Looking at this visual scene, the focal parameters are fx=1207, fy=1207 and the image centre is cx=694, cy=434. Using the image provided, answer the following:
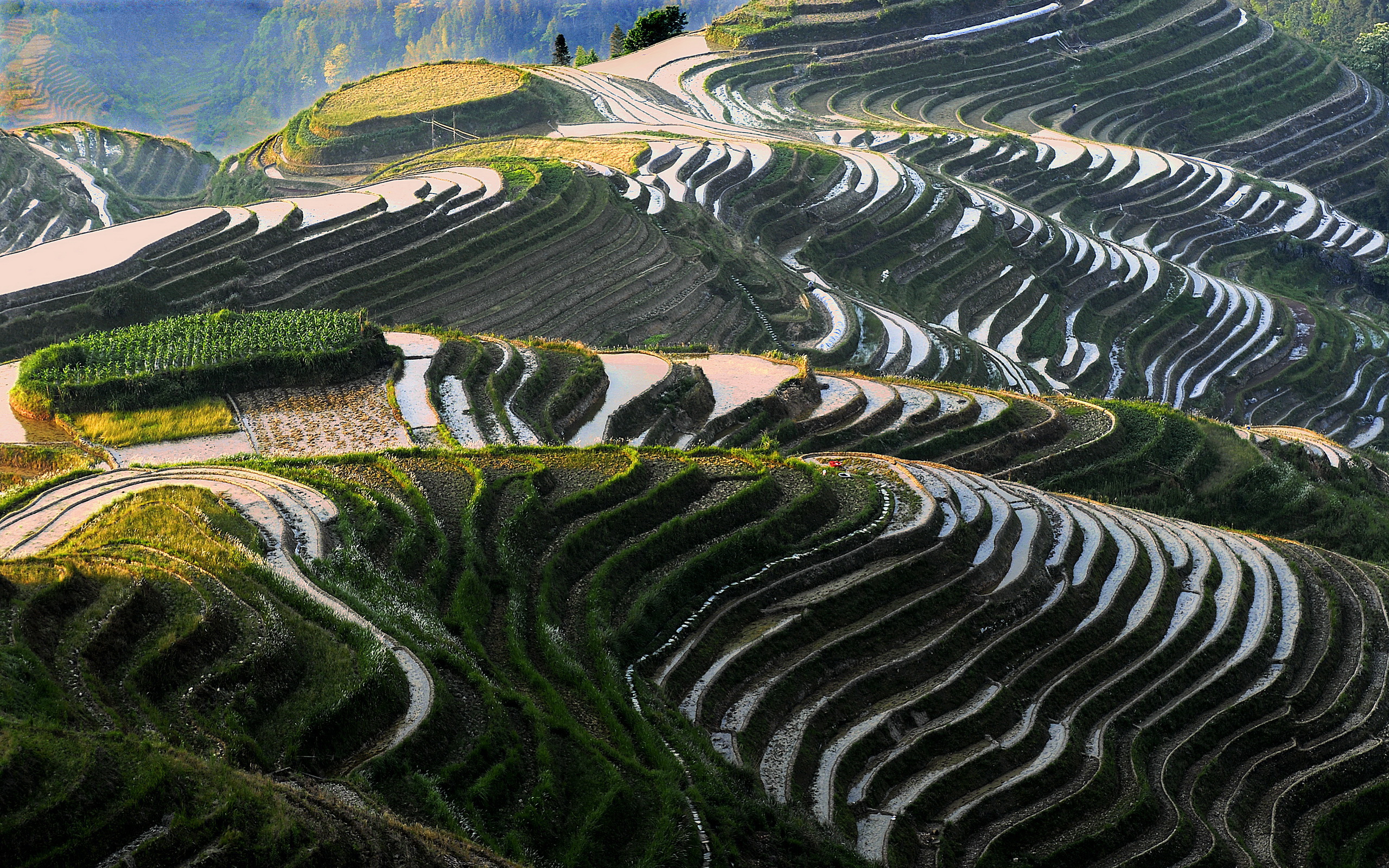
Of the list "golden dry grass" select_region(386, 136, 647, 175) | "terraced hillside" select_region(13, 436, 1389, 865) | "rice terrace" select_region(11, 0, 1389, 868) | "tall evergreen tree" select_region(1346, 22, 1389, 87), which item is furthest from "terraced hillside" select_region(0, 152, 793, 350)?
"tall evergreen tree" select_region(1346, 22, 1389, 87)

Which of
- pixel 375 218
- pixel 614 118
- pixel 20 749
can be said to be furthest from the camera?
pixel 614 118

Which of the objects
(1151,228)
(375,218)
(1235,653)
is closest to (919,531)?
(1235,653)

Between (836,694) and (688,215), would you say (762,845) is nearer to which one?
(836,694)

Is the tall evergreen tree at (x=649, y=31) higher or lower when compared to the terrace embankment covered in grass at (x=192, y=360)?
higher

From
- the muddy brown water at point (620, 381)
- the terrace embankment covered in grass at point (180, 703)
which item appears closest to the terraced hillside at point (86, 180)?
the muddy brown water at point (620, 381)

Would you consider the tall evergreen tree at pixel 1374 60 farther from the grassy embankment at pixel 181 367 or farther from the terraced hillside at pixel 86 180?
the grassy embankment at pixel 181 367
